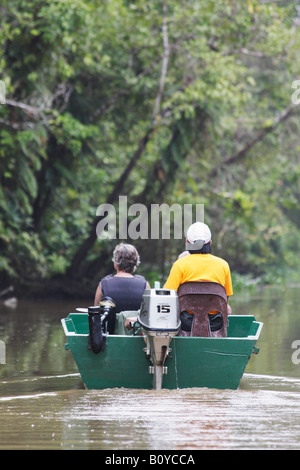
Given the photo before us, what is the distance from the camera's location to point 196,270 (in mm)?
8406

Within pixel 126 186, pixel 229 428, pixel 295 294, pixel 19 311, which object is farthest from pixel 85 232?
pixel 229 428

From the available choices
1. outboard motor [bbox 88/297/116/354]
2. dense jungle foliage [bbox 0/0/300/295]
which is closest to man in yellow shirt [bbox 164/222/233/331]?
outboard motor [bbox 88/297/116/354]

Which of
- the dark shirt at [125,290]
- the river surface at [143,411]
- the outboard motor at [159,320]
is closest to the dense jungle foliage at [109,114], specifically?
the river surface at [143,411]

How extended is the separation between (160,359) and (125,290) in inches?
40.1

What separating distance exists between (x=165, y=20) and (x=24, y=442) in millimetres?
16974

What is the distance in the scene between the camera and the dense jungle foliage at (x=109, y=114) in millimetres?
19438

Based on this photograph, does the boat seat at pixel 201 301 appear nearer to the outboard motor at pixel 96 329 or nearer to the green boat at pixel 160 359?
the green boat at pixel 160 359

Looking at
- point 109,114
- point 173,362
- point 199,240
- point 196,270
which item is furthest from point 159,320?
point 109,114

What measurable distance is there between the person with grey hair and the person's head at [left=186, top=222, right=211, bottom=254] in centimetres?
67

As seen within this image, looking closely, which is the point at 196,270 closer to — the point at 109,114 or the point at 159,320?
the point at 159,320

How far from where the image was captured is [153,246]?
24.7m

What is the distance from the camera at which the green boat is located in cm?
812

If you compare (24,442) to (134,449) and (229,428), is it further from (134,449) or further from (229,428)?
(229,428)

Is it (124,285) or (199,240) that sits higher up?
(199,240)
